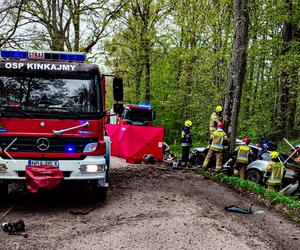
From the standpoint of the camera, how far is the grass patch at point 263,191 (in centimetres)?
951

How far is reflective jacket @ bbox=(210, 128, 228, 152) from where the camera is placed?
1364 centimetres

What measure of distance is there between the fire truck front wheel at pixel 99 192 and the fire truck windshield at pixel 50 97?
4.80 feet

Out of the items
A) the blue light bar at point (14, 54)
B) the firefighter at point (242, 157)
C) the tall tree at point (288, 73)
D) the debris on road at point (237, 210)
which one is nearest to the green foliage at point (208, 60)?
the tall tree at point (288, 73)

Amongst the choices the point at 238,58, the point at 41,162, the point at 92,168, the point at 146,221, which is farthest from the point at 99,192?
the point at 238,58

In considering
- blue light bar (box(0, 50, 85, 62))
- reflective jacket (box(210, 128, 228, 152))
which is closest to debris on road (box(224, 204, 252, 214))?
blue light bar (box(0, 50, 85, 62))

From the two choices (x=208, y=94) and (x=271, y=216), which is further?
(x=208, y=94)

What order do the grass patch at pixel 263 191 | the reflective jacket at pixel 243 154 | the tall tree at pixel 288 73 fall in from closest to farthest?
the grass patch at pixel 263 191 → the reflective jacket at pixel 243 154 → the tall tree at pixel 288 73

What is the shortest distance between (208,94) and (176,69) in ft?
20.5

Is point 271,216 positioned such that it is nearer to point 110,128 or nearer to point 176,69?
point 110,128

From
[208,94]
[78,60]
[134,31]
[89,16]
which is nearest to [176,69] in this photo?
[134,31]

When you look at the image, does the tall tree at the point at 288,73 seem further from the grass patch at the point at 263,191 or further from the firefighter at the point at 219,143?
the grass patch at the point at 263,191

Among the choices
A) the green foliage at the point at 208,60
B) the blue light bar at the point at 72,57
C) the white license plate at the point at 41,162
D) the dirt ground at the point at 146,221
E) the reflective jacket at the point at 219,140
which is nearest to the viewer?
the dirt ground at the point at 146,221

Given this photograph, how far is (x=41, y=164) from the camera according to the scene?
25.0 feet

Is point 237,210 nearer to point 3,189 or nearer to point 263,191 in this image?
point 263,191
